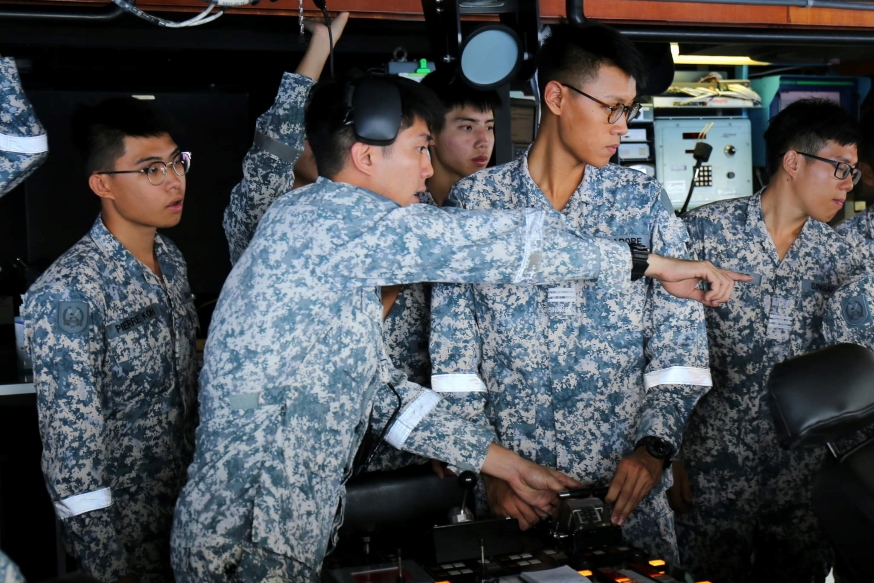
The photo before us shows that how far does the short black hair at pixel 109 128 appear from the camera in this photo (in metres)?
2.52

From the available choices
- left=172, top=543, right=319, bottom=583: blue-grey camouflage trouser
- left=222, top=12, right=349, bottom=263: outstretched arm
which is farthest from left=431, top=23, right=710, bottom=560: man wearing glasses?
left=222, top=12, right=349, bottom=263: outstretched arm

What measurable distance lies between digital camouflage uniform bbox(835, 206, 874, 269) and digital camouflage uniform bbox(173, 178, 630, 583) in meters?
1.69

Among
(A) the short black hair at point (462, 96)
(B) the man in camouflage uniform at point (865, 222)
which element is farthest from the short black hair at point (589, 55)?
(B) the man in camouflage uniform at point (865, 222)

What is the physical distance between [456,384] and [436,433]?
214mm

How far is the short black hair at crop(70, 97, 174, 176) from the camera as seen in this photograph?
8.28 feet

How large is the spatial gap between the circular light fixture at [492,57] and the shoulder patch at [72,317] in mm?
1140

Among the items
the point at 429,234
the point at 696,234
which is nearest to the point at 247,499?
the point at 429,234

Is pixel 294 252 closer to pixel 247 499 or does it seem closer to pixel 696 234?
pixel 247 499

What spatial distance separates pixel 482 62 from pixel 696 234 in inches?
38.5

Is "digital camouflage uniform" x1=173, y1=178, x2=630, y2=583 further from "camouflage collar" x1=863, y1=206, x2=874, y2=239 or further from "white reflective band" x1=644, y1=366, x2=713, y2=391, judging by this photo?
"camouflage collar" x1=863, y1=206, x2=874, y2=239

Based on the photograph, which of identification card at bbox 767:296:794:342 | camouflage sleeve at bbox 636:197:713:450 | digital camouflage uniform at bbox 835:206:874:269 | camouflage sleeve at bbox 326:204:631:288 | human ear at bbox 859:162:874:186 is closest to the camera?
camouflage sleeve at bbox 326:204:631:288

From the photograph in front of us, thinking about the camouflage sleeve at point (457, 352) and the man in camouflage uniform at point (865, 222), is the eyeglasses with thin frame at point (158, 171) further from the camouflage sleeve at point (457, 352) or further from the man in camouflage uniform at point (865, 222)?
the man in camouflage uniform at point (865, 222)

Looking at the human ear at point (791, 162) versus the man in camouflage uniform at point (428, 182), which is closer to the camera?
the man in camouflage uniform at point (428, 182)

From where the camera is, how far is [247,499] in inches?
67.4
